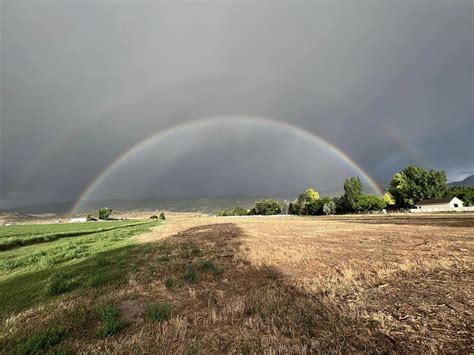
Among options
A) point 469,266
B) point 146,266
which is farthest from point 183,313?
point 469,266

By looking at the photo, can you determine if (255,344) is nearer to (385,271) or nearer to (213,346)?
(213,346)

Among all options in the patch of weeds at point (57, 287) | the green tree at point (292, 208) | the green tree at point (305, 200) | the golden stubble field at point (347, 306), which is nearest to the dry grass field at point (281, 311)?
the golden stubble field at point (347, 306)

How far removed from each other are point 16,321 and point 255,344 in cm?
651

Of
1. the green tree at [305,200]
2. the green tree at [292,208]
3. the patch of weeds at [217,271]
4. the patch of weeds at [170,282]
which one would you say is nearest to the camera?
the patch of weeds at [170,282]

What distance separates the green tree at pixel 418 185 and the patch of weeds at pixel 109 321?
117 m

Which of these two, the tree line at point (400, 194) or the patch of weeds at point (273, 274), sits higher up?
the tree line at point (400, 194)

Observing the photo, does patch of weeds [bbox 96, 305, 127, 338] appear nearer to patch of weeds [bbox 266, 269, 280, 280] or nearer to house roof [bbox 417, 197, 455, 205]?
patch of weeds [bbox 266, 269, 280, 280]

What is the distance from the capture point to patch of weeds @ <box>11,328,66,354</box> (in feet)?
15.1

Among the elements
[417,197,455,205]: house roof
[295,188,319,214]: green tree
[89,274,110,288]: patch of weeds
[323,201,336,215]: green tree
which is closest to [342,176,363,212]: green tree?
[323,201,336,215]: green tree

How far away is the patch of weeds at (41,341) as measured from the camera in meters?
4.59

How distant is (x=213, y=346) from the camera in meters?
4.66

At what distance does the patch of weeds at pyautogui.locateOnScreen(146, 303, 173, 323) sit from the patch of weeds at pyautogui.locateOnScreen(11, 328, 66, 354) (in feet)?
6.16

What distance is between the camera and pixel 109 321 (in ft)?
18.3

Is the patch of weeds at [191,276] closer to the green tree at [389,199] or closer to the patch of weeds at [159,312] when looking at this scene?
the patch of weeds at [159,312]
